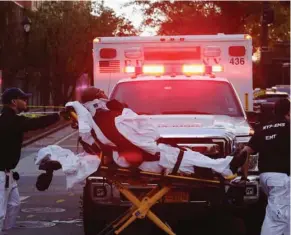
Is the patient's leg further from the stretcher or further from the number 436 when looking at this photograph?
the number 436

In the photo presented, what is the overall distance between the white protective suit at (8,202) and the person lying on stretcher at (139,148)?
957mm

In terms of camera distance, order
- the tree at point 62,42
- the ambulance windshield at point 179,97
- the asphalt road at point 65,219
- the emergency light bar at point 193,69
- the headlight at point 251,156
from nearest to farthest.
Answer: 1. the headlight at point 251,156
2. the asphalt road at point 65,219
3. the ambulance windshield at point 179,97
4. the emergency light bar at point 193,69
5. the tree at point 62,42

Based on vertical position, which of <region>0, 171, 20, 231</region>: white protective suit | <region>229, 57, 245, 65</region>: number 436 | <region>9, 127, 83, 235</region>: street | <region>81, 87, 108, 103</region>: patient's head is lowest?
<region>9, 127, 83, 235</region>: street

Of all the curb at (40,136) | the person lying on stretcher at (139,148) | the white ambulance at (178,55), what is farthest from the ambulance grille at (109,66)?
the curb at (40,136)

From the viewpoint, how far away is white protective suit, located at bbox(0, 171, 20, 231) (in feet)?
25.3

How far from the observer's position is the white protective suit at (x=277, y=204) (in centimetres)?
771

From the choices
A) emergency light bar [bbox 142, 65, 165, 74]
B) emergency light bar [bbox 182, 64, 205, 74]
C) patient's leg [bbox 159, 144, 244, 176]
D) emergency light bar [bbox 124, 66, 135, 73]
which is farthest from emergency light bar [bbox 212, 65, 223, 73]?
patient's leg [bbox 159, 144, 244, 176]

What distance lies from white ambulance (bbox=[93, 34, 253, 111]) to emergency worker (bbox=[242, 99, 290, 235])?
5.05m

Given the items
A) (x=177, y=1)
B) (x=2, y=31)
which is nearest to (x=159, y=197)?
(x=2, y=31)

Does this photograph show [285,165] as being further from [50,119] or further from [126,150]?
[50,119]

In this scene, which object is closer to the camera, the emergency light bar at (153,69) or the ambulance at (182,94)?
the ambulance at (182,94)

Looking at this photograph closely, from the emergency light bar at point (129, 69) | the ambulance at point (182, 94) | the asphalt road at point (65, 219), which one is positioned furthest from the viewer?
the emergency light bar at point (129, 69)

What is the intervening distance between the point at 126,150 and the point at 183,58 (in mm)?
5641

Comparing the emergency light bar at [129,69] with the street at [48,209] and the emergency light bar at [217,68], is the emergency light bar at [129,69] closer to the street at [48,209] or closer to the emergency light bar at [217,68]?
the emergency light bar at [217,68]
